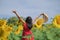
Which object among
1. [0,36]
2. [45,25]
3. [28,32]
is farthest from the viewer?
[45,25]

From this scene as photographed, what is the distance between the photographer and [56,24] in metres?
8.06

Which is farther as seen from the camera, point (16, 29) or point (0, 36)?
point (16, 29)

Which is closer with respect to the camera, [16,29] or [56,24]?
[56,24]

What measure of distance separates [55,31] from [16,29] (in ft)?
6.53

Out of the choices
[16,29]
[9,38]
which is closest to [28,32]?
[9,38]

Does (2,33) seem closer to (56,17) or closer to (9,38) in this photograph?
(9,38)

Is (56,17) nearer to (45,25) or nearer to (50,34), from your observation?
(50,34)

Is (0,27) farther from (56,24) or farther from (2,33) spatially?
(56,24)

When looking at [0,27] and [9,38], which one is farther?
[9,38]

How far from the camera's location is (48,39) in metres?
7.65

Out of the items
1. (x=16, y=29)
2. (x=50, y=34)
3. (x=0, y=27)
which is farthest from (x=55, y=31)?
(x=16, y=29)

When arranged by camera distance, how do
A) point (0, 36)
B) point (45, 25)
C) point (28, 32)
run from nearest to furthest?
point (28, 32)
point (0, 36)
point (45, 25)

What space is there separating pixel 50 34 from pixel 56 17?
1.45ft

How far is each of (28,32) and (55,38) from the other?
0.55 m
